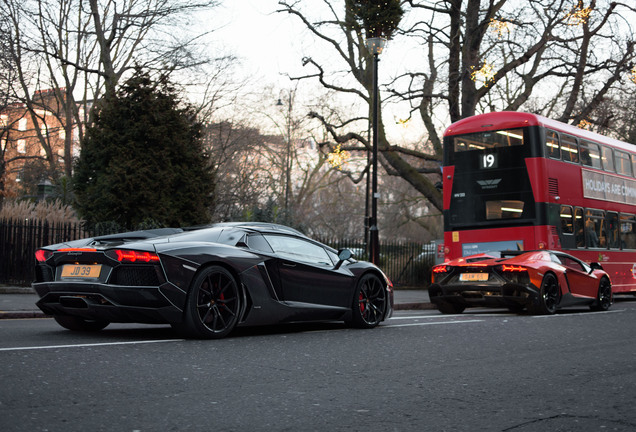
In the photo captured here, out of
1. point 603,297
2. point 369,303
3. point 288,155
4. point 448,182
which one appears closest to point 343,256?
point 369,303

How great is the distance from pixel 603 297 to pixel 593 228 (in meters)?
A: 4.43

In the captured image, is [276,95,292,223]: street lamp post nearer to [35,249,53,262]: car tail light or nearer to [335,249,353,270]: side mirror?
[335,249,353,270]: side mirror

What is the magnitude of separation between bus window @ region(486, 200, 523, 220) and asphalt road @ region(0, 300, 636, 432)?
8.73 meters

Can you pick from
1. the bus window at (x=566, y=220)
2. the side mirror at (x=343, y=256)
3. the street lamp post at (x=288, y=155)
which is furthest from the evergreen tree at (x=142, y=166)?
the street lamp post at (x=288, y=155)

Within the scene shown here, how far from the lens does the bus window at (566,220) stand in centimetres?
1747

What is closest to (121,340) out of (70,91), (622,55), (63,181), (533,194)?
(533,194)

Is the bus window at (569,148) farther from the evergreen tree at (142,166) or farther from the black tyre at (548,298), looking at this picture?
Result: the evergreen tree at (142,166)

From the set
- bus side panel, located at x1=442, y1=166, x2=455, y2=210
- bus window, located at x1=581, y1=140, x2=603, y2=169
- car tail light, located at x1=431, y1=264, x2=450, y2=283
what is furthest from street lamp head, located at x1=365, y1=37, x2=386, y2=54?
car tail light, located at x1=431, y1=264, x2=450, y2=283

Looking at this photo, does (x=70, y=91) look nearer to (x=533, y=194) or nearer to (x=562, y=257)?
(x=533, y=194)

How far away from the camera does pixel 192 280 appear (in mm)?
7312

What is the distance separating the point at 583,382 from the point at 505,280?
7.51 metres

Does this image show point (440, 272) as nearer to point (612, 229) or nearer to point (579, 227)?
point (579, 227)

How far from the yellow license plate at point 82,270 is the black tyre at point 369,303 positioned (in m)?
3.37

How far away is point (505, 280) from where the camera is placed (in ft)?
42.7
